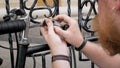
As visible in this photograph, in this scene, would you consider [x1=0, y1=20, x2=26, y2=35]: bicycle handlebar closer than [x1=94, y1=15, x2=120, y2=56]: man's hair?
No

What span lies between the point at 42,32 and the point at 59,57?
0.13m

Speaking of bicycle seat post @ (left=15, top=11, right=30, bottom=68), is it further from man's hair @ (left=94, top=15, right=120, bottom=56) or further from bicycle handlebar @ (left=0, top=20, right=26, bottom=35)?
man's hair @ (left=94, top=15, right=120, bottom=56)

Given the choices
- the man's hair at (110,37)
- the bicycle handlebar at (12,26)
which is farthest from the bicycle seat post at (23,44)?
the man's hair at (110,37)

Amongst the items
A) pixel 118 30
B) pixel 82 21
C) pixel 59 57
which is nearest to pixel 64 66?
pixel 59 57

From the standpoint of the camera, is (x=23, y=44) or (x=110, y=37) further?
(x=23, y=44)

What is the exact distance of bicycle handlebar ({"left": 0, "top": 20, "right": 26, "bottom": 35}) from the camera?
2.80 feet

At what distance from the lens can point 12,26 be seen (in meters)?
0.86

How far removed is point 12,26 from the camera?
2.82 ft

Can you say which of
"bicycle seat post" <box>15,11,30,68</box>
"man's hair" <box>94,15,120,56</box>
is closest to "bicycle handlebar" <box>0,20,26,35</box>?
"bicycle seat post" <box>15,11,30,68</box>

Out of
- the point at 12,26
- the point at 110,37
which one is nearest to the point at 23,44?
the point at 12,26

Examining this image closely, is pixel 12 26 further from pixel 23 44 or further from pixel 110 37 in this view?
pixel 110 37

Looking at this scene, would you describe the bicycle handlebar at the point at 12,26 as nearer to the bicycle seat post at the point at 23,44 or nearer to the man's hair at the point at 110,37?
the bicycle seat post at the point at 23,44

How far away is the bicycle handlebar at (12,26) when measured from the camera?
0.85 metres

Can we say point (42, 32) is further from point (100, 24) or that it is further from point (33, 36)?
point (33, 36)
